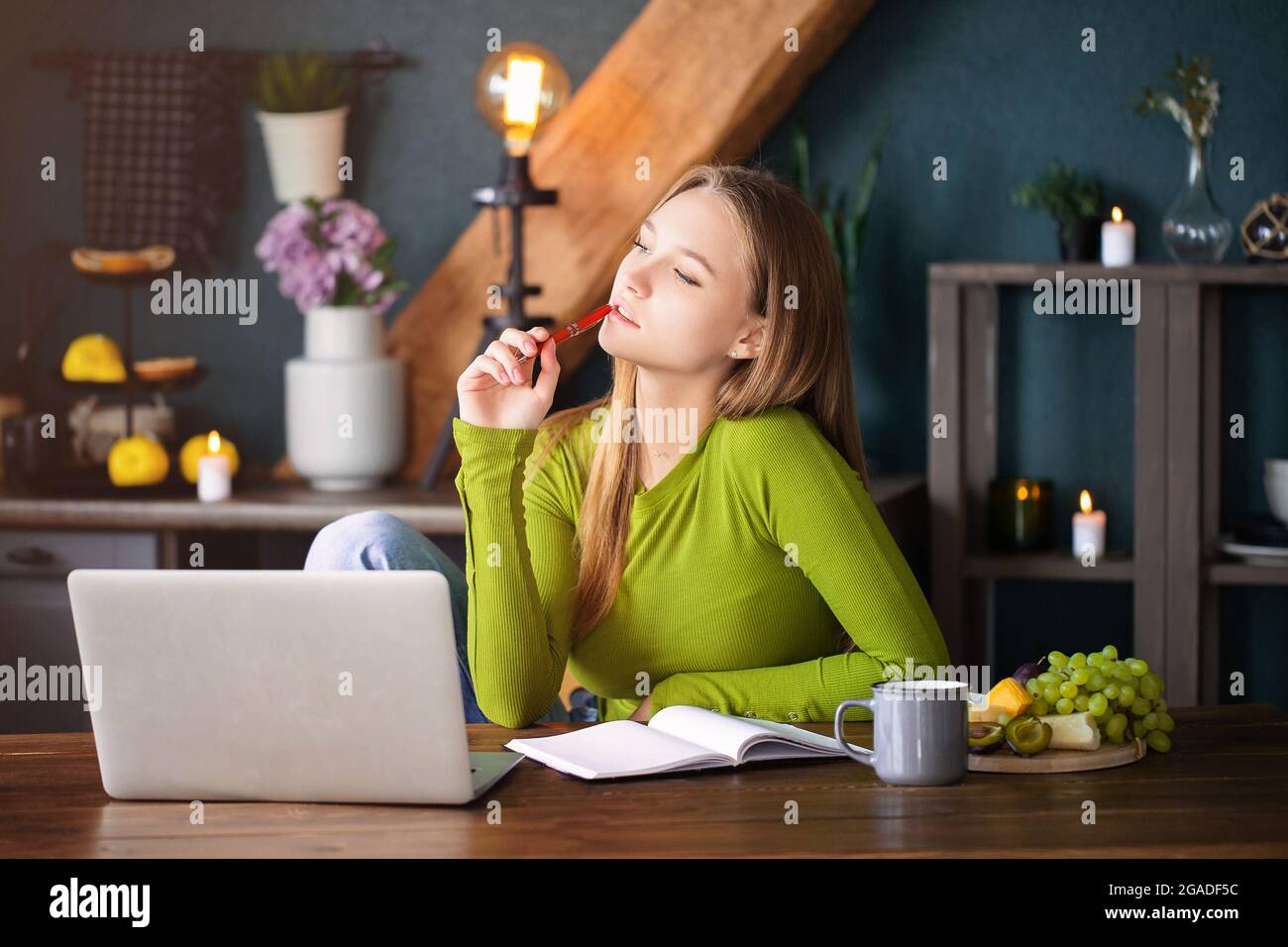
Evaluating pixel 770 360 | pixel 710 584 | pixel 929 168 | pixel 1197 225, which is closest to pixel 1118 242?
pixel 1197 225

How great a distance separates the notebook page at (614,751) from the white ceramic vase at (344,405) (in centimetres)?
176

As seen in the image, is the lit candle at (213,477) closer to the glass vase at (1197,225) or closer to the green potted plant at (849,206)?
the green potted plant at (849,206)

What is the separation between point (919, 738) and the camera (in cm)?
130

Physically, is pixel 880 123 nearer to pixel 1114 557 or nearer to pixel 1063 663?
pixel 1114 557

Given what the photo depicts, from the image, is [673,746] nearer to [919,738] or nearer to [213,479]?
[919,738]

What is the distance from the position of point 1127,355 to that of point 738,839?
2.54m

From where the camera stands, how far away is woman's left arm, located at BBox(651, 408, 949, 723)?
168 centimetres

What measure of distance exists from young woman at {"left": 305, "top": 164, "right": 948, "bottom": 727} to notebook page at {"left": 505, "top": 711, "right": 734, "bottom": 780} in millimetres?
290

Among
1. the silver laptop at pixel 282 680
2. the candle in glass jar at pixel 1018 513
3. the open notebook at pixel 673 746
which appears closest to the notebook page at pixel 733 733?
the open notebook at pixel 673 746

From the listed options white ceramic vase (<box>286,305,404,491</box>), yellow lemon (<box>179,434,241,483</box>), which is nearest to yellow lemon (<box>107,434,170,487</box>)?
yellow lemon (<box>179,434,241,483</box>)

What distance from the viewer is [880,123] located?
3402 millimetres

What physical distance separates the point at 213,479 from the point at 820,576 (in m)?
1.70

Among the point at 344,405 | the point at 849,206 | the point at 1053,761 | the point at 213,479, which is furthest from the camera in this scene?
the point at 849,206
